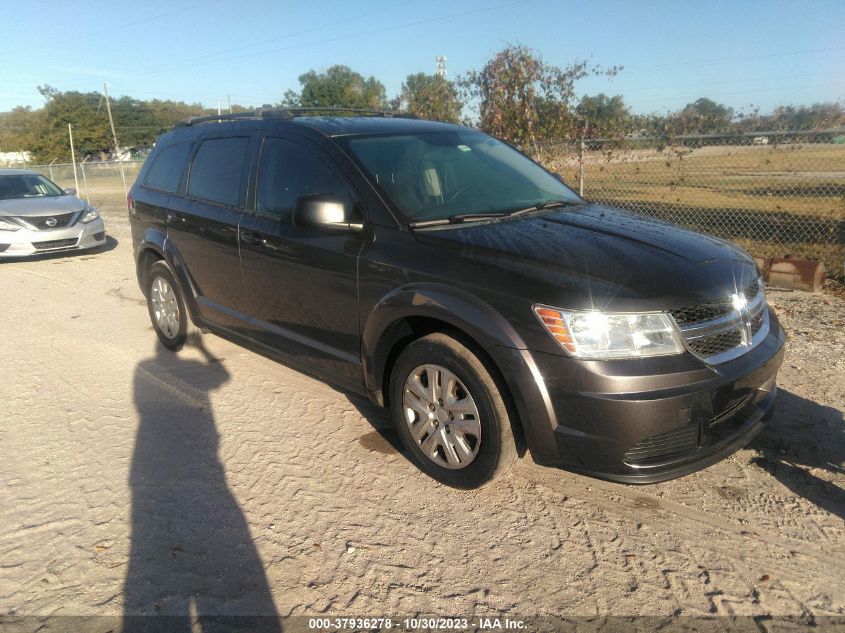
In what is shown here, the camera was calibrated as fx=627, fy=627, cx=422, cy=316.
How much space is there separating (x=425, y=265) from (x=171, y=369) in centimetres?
305

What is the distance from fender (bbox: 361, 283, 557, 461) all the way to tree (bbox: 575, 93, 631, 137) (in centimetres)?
767

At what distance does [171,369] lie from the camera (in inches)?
206

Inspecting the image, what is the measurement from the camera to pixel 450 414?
3.20 m

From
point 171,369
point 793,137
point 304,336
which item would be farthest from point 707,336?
point 793,137

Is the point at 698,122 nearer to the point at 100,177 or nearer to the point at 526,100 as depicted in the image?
the point at 526,100

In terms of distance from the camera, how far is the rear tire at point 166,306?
5387 millimetres

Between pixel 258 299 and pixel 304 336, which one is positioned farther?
pixel 258 299

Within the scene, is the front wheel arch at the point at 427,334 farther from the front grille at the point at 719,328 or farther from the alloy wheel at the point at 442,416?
the front grille at the point at 719,328

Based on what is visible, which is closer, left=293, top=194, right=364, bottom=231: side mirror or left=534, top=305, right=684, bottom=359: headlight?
left=534, top=305, right=684, bottom=359: headlight

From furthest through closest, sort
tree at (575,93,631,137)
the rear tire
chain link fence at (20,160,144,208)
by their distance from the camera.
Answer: chain link fence at (20,160,144,208) → tree at (575,93,631,137) → the rear tire

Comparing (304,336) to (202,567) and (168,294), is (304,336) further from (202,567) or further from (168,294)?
(168,294)

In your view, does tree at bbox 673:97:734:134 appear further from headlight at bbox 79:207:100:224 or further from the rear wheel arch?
headlight at bbox 79:207:100:224

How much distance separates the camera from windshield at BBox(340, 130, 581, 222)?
3.60m

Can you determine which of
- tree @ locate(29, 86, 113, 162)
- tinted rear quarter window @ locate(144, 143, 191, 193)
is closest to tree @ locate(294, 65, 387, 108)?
tree @ locate(29, 86, 113, 162)
